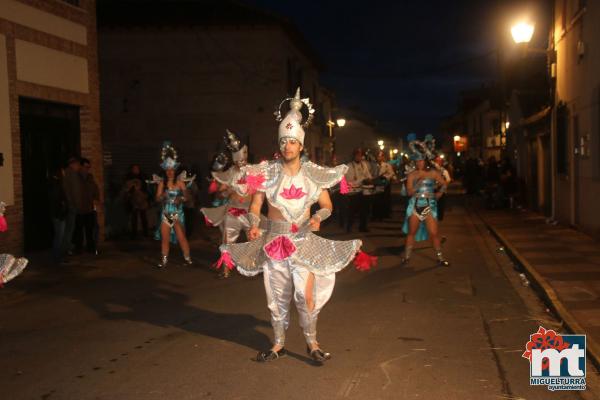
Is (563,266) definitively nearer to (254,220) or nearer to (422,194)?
(422,194)

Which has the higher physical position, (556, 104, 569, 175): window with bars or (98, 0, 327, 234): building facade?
(98, 0, 327, 234): building facade

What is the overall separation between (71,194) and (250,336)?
7.44 m

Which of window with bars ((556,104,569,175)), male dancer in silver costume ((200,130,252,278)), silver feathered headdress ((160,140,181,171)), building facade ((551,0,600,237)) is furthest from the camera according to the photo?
window with bars ((556,104,569,175))

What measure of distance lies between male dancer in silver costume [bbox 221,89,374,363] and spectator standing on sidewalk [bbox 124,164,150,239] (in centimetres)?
1103

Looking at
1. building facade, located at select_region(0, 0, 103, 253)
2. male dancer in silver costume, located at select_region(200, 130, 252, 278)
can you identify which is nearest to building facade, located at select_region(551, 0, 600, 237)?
male dancer in silver costume, located at select_region(200, 130, 252, 278)

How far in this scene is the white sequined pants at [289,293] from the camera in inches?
245

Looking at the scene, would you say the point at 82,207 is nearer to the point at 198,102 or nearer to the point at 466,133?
the point at 198,102

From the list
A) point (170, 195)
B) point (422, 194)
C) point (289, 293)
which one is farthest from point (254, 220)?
point (422, 194)

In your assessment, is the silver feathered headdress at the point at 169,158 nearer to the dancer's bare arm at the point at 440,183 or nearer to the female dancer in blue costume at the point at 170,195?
the female dancer in blue costume at the point at 170,195

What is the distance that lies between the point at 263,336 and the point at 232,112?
77.4 feet

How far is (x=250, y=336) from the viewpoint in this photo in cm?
728

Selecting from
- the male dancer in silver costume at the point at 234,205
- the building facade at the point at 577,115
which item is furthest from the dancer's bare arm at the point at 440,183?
the building facade at the point at 577,115

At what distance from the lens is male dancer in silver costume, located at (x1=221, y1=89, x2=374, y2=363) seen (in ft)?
20.4

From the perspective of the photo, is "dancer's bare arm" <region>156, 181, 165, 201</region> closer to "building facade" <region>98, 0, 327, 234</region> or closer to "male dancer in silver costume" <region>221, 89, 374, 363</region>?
"male dancer in silver costume" <region>221, 89, 374, 363</region>
